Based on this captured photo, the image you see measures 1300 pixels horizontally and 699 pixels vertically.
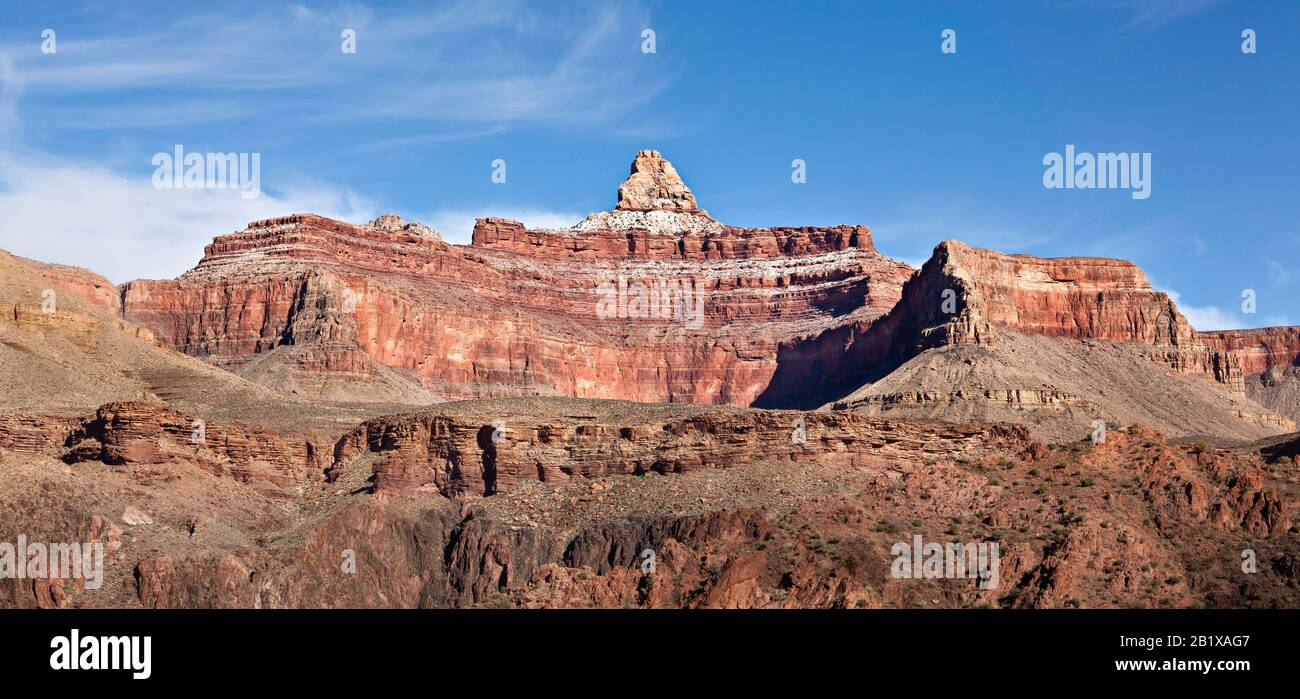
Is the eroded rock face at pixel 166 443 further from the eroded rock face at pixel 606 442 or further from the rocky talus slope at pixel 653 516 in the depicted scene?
the eroded rock face at pixel 606 442

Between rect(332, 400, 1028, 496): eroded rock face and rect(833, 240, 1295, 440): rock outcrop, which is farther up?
rect(833, 240, 1295, 440): rock outcrop

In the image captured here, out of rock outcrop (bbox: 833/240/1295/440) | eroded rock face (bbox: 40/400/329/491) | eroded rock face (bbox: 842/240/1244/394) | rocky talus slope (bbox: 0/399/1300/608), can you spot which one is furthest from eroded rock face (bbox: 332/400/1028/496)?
eroded rock face (bbox: 842/240/1244/394)

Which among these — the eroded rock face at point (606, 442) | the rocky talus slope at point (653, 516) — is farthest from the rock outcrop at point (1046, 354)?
the eroded rock face at point (606, 442)

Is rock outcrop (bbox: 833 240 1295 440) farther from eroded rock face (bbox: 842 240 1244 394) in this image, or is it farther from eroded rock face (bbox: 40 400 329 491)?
eroded rock face (bbox: 40 400 329 491)

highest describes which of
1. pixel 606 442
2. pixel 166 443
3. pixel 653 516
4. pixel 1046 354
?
pixel 1046 354

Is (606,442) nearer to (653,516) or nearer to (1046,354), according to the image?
(653,516)

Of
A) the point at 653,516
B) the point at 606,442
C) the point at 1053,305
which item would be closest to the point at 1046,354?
the point at 1053,305

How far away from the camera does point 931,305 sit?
172875 mm

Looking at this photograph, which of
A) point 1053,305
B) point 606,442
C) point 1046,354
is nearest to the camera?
point 606,442

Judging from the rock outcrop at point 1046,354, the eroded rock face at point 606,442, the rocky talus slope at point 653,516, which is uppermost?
the rock outcrop at point 1046,354

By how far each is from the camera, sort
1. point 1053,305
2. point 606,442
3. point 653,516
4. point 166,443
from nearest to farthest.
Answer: point 653,516 → point 166,443 → point 606,442 → point 1053,305

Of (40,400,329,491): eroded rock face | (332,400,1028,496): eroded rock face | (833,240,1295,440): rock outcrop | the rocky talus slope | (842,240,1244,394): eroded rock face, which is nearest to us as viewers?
the rocky talus slope

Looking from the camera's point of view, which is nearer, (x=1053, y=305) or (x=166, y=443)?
(x=166, y=443)
